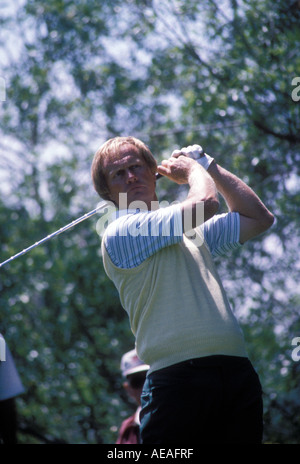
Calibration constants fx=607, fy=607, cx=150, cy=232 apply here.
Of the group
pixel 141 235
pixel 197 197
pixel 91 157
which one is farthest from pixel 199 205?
pixel 91 157

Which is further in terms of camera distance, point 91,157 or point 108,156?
point 91,157

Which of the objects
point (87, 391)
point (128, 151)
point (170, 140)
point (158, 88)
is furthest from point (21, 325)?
point (128, 151)

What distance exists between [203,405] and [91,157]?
5547 millimetres

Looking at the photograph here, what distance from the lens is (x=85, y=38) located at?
754 cm

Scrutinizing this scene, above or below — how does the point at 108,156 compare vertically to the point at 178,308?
above

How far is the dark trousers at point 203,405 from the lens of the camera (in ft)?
5.82

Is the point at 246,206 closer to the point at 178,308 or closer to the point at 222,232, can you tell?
the point at 222,232

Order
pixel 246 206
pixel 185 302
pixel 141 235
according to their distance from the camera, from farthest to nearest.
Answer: pixel 246 206
pixel 141 235
pixel 185 302

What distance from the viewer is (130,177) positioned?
7.18 feet

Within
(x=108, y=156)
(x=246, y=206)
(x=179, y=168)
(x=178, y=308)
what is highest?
(x=108, y=156)

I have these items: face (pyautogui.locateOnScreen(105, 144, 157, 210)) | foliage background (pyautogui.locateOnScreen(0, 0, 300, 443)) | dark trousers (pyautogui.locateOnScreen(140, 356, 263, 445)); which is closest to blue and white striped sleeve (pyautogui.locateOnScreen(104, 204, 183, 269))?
face (pyautogui.locateOnScreen(105, 144, 157, 210))

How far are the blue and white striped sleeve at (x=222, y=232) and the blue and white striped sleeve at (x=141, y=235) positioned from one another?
28cm

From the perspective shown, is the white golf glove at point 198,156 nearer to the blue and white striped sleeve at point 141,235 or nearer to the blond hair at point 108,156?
the blond hair at point 108,156

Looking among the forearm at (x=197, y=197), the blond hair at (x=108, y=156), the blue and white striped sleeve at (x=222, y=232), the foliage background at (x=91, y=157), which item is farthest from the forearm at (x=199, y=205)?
the foliage background at (x=91, y=157)
